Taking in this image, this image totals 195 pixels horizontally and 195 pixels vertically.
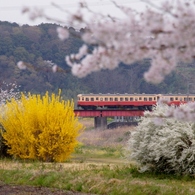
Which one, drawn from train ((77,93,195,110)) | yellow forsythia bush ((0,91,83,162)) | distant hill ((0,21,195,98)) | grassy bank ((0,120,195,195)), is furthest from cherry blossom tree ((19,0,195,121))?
distant hill ((0,21,195,98))

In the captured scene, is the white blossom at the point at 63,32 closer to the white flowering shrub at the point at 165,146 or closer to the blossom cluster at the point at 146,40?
the blossom cluster at the point at 146,40

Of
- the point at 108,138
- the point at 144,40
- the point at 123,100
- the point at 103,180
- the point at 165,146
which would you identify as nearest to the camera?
the point at 144,40

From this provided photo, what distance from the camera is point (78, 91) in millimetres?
95125

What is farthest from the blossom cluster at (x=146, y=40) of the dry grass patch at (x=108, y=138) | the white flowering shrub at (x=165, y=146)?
the dry grass patch at (x=108, y=138)

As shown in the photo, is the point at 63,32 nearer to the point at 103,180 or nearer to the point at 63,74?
the point at 103,180

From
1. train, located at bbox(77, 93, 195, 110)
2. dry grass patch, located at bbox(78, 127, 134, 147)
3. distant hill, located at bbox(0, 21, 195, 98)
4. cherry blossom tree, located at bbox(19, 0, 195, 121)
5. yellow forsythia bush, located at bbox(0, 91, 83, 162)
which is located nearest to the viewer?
cherry blossom tree, located at bbox(19, 0, 195, 121)

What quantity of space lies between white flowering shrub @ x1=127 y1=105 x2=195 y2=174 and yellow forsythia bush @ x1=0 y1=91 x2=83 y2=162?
6.58 meters

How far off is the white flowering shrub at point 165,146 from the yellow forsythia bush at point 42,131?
658 centimetres

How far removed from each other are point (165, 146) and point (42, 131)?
884cm

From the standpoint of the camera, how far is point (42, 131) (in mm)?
23484

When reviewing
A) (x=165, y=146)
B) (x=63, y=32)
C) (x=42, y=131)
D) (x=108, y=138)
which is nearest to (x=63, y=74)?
(x=108, y=138)

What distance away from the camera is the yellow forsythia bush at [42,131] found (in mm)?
23297

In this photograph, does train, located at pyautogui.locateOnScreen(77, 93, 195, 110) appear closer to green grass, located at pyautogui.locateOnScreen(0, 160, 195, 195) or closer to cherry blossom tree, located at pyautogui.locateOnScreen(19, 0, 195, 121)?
green grass, located at pyautogui.locateOnScreen(0, 160, 195, 195)

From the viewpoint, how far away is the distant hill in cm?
9162
